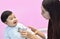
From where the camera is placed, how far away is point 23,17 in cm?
184

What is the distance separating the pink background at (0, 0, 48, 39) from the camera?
5.87ft

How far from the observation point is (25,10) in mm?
1828

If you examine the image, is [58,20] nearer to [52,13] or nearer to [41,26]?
[52,13]

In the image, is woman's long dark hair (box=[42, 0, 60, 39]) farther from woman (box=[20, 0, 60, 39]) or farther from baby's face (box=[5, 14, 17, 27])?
baby's face (box=[5, 14, 17, 27])

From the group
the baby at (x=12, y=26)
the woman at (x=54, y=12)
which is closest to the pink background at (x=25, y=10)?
the baby at (x=12, y=26)

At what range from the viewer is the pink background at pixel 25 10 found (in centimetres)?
179

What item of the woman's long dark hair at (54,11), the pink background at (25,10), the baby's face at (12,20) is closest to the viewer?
the woman's long dark hair at (54,11)

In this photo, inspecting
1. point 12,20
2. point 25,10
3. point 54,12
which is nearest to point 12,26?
point 12,20

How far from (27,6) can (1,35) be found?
0.40 m

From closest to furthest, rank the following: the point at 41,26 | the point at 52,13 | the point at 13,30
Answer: the point at 52,13 → the point at 13,30 → the point at 41,26

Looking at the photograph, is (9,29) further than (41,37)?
Yes

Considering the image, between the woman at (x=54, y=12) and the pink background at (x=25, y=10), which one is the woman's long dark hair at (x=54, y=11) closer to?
the woman at (x=54, y=12)

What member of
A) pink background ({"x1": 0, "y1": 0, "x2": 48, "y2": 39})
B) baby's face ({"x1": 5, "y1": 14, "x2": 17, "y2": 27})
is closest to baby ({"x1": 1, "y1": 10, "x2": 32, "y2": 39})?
baby's face ({"x1": 5, "y1": 14, "x2": 17, "y2": 27})

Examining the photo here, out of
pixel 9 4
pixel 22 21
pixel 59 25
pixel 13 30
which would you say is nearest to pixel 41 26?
pixel 22 21
